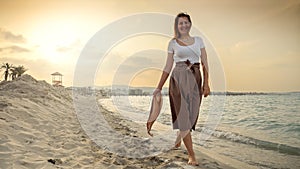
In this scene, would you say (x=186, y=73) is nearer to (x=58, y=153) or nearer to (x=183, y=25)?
(x=183, y=25)

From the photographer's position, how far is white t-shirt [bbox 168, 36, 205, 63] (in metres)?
2.69

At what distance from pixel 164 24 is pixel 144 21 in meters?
0.49

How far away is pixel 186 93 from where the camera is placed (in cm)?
276

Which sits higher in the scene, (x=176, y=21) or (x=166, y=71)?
(x=176, y=21)

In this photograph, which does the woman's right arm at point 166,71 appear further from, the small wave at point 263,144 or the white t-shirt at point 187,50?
the small wave at point 263,144

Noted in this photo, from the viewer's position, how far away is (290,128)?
936 centimetres

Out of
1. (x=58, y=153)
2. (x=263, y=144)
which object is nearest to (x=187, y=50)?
(x=58, y=153)

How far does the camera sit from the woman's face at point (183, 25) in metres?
2.71

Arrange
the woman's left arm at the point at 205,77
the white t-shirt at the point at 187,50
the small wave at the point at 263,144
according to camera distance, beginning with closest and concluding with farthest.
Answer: the white t-shirt at the point at 187,50 < the woman's left arm at the point at 205,77 < the small wave at the point at 263,144

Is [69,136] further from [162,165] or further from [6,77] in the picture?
[6,77]

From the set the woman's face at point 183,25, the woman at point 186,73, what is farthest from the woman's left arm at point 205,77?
the woman's face at point 183,25

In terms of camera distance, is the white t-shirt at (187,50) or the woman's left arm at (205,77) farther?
the woman's left arm at (205,77)

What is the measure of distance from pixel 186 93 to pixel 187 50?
486 mm

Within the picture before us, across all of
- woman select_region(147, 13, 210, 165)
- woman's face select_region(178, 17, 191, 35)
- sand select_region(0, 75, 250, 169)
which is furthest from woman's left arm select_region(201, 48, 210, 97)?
sand select_region(0, 75, 250, 169)
